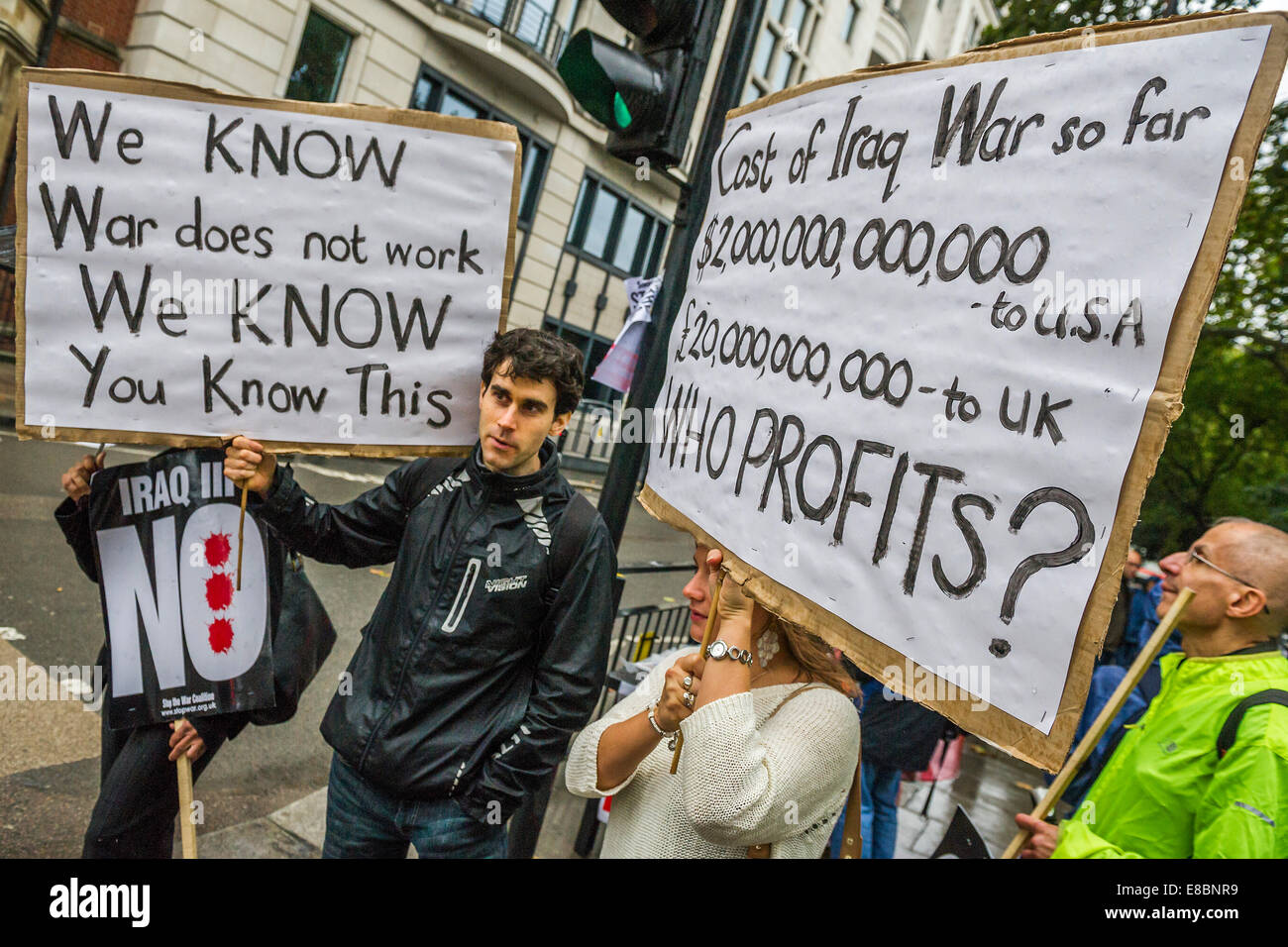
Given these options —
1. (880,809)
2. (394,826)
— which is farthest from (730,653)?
(880,809)

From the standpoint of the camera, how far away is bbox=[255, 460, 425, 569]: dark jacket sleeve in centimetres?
240

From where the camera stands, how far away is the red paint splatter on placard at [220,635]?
2455 millimetres

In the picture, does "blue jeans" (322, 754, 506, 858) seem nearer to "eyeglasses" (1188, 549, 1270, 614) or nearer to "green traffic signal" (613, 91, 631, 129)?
"eyeglasses" (1188, 549, 1270, 614)

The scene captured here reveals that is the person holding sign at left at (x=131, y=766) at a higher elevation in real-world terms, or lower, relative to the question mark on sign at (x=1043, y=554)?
lower

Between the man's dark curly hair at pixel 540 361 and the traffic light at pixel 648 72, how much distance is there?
1120 millimetres

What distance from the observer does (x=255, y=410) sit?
2.39 m

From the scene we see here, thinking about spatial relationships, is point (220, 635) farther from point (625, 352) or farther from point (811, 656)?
point (625, 352)

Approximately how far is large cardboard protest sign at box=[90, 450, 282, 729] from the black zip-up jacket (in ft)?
1.35

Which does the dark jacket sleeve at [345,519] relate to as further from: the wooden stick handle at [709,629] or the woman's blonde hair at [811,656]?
the woman's blonde hair at [811,656]

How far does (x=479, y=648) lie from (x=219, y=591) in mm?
853

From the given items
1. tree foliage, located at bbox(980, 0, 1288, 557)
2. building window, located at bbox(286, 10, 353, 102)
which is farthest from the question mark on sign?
building window, located at bbox(286, 10, 353, 102)

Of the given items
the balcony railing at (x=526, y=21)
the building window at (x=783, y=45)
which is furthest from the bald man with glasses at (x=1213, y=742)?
the building window at (x=783, y=45)
